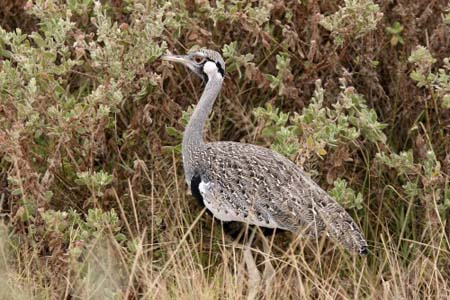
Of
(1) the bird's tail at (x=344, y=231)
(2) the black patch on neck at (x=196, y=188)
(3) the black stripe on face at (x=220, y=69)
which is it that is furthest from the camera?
(3) the black stripe on face at (x=220, y=69)

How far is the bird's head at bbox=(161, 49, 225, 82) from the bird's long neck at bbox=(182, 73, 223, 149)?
0.03 meters

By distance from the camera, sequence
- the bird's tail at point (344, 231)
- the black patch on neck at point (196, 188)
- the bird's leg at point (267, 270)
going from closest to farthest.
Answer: the bird's leg at point (267, 270) → the bird's tail at point (344, 231) → the black patch on neck at point (196, 188)

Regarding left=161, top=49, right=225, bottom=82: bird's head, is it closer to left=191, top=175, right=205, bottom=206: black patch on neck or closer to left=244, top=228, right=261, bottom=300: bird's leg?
left=191, top=175, right=205, bottom=206: black patch on neck

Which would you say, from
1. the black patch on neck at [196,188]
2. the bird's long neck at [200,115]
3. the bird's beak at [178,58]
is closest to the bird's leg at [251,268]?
the black patch on neck at [196,188]

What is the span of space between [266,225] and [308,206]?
22cm

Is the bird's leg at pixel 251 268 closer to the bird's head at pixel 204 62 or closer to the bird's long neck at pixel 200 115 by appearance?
the bird's long neck at pixel 200 115

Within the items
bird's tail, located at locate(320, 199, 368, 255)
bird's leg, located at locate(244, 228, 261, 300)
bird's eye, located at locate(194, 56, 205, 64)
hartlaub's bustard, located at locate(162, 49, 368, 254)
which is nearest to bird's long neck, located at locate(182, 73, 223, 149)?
hartlaub's bustard, located at locate(162, 49, 368, 254)

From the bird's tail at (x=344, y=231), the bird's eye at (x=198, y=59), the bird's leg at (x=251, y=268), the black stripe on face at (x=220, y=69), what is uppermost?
the bird's eye at (x=198, y=59)

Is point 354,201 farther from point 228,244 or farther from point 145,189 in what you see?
point 145,189

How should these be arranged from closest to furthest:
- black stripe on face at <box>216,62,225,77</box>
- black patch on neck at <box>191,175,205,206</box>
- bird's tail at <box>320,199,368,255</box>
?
bird's tail at <box>320,199,368,255</box> → black patch on neck at <box>191,175,205,206</box> → black stripe on face at <box>216,62,225,77</box>

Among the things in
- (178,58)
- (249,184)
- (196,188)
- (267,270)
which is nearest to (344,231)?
(267,270)

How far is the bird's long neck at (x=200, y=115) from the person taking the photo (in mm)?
6109

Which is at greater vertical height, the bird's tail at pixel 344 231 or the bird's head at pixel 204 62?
the bird's head at pixel 204 62

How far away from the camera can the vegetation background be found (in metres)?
5.76
